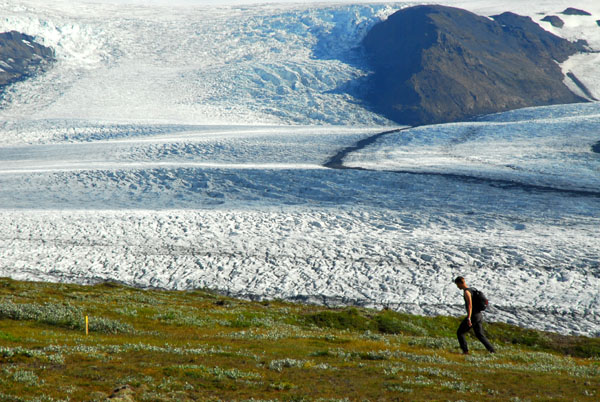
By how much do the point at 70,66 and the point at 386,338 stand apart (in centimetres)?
10376

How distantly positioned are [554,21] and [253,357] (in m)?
183

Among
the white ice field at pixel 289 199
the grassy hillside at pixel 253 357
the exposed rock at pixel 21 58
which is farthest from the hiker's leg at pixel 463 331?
the exposed rock at pixel 21 58

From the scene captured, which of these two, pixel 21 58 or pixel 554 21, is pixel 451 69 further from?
pixel 21 58

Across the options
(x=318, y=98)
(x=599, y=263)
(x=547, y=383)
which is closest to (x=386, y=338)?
(x=547, y=383)

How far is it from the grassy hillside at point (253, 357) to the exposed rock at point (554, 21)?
559 feet

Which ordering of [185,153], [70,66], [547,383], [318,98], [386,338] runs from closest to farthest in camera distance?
[547,383]
[386,338]
[185,153]
[318,98]
[70,66]

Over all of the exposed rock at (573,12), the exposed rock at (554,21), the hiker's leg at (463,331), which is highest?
the exposed rock at (573,12)

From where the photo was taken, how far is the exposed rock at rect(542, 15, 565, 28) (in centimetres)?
16362

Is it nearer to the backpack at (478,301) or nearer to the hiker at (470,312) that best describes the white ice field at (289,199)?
the hiker at (470,312)

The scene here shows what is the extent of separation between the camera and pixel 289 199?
40.4 m

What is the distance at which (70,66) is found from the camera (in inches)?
4090

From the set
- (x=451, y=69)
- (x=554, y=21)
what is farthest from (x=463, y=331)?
Answer: (x=554, y=21)

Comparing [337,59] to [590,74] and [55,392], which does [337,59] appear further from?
[55,392]

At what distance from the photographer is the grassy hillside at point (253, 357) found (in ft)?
28.7
